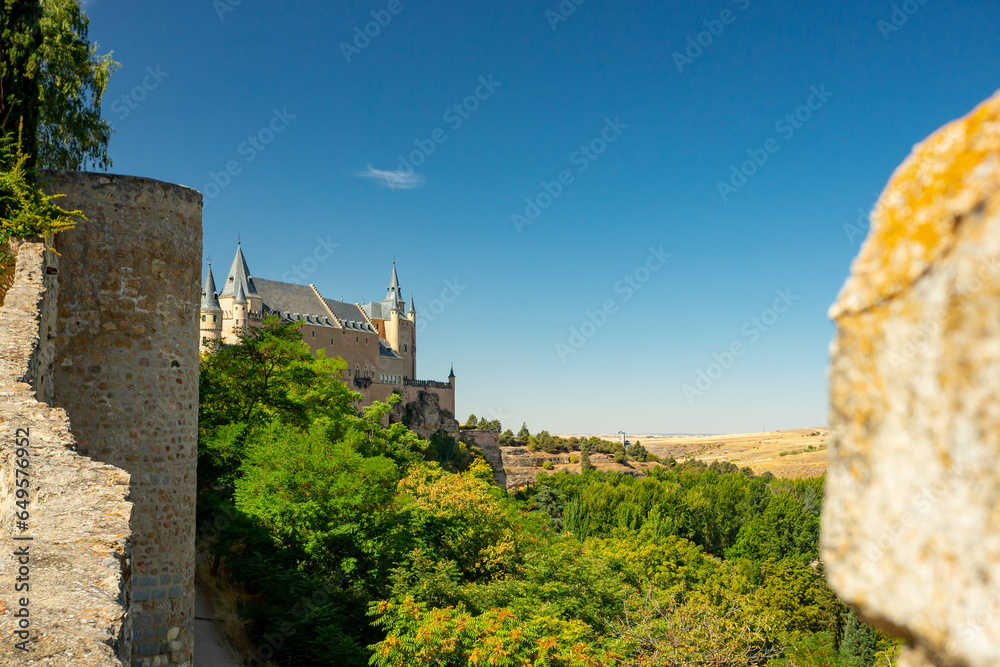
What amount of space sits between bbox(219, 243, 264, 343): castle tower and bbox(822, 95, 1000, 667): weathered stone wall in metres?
68.5

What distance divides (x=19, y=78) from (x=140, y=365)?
5641 millimetres

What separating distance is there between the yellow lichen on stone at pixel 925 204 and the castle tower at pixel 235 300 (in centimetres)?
6851

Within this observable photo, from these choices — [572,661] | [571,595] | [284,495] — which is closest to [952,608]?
[572,661]

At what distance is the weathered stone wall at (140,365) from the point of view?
941 cm

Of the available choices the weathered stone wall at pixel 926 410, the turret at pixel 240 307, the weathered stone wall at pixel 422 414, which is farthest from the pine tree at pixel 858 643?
the turret at pixel 240 307

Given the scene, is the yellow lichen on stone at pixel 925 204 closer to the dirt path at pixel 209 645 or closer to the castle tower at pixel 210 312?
the dirt path at pixel 209 645

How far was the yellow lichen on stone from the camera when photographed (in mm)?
1197

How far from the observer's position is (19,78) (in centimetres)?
1149

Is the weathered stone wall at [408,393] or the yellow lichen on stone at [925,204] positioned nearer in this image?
the yellow lichen on stone at [925,204]

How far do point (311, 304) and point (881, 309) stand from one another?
77.2 m

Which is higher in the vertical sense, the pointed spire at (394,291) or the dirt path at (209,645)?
the pointed spire at (394,291)

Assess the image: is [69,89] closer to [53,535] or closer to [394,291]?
[53,535]

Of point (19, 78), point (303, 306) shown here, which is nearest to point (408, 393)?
point (303, 306)

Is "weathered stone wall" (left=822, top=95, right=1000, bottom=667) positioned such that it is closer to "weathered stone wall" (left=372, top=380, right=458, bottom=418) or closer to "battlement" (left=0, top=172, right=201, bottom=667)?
"battlement" (left=0, top=172, right=201, bottom=667)
